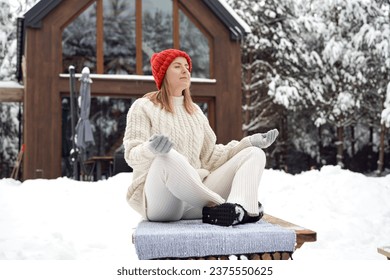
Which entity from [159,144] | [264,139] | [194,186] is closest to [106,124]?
[264,139]

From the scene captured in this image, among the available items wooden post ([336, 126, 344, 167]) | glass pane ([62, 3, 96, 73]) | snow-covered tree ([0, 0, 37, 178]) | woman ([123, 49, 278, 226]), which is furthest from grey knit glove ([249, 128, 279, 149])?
wooden post ([336, 126, 344, 167])

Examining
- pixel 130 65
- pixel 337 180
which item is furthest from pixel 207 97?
pixel 337 180

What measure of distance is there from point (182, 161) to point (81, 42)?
30.8 ft

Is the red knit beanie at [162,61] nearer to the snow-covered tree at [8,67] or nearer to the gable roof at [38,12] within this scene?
the gable roof at [38,12]

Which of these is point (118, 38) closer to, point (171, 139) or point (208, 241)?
point (171, 139)

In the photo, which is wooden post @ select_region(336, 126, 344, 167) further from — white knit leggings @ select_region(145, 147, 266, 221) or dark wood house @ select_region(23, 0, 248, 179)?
white knit leggings @ select_region(145, 147, 266, 221)

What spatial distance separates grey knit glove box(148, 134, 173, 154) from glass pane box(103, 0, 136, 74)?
936cm

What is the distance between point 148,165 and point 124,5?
31.4 feet

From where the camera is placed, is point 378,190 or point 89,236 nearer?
point 89,236

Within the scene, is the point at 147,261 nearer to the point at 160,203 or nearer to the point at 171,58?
the point at 160,203

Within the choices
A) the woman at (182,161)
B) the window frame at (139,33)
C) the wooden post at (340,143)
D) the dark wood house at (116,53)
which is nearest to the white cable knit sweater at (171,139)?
the woman at (182,161)

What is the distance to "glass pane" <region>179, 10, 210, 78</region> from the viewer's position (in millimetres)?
11930

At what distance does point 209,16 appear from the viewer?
1190 cm

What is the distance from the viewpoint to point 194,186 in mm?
2795
